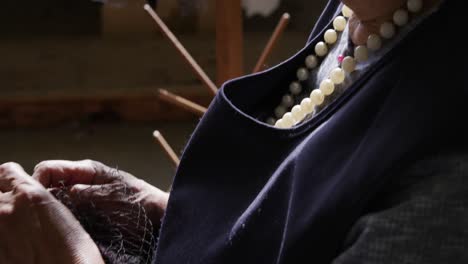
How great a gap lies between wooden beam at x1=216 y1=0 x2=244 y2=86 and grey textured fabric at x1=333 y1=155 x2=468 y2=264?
956 mm

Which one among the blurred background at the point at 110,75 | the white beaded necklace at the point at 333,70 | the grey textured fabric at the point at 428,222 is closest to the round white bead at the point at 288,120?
the white beaded necklace at the point at 333,70

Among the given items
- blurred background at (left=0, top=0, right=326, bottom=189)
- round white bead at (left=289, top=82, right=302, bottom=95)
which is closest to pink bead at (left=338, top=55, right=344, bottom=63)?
round white bead at (left=289, top=82, right=302, bottom=95)

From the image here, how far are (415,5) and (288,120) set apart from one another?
0.73 feet

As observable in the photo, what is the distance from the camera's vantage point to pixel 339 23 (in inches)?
32.6

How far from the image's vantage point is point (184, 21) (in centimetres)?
297

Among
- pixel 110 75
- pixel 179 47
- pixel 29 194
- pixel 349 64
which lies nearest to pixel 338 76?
pixel 349 64

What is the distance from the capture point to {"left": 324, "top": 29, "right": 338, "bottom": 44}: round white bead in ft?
2.76

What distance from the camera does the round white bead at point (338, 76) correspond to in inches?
28.9

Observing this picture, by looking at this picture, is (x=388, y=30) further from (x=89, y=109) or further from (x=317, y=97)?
(x=89, y=109)

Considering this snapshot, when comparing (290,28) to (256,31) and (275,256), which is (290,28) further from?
(275,256)

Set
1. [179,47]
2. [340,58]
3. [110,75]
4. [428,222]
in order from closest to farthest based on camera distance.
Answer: [428,222] → [340,58] → [179,47] → [110,75]

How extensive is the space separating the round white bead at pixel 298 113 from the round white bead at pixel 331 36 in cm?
11

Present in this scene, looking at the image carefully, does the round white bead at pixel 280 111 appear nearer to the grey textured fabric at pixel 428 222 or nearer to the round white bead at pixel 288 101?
the round white bead at pixel 288 101

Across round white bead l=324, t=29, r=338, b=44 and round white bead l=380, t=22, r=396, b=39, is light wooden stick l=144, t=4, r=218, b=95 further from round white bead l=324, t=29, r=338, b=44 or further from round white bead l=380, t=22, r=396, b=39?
round white bead l=380, t=22, r=396, b=39
